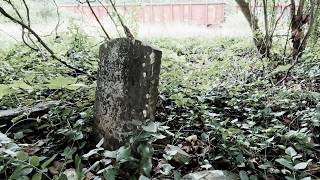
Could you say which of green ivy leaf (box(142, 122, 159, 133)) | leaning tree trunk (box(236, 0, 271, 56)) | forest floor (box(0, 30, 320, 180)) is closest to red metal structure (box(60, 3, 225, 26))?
leaning tree trunk (box(236, 0, 271, 56))

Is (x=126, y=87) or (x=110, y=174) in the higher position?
(x=126, y=87)

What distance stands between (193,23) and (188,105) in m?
11.2

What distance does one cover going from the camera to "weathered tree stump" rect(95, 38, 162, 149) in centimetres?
164

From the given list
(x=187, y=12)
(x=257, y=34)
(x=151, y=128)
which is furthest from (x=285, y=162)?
(x=187, y=12)

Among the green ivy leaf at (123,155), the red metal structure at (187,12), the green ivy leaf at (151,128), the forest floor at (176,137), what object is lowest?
the forest floor at (176,137)

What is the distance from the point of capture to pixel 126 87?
1.66 meters

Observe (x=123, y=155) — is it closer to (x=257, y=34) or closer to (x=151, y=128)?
(x=151, y=128)

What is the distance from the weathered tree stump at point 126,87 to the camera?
1644 millimetres

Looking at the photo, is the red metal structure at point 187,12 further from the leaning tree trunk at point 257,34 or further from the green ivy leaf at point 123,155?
the green ivy leaf at point 123,155

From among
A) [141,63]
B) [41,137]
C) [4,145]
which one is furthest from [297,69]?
[4,145]

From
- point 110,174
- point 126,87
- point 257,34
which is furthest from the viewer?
point 257,34

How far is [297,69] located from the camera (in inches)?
143

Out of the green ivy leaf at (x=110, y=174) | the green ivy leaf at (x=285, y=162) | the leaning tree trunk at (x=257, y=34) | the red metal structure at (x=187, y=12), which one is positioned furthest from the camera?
the red metal structure at (x=187, y=12)

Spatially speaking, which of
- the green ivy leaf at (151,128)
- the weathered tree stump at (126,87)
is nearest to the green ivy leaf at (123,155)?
the green ivy leaf at (151,128)
